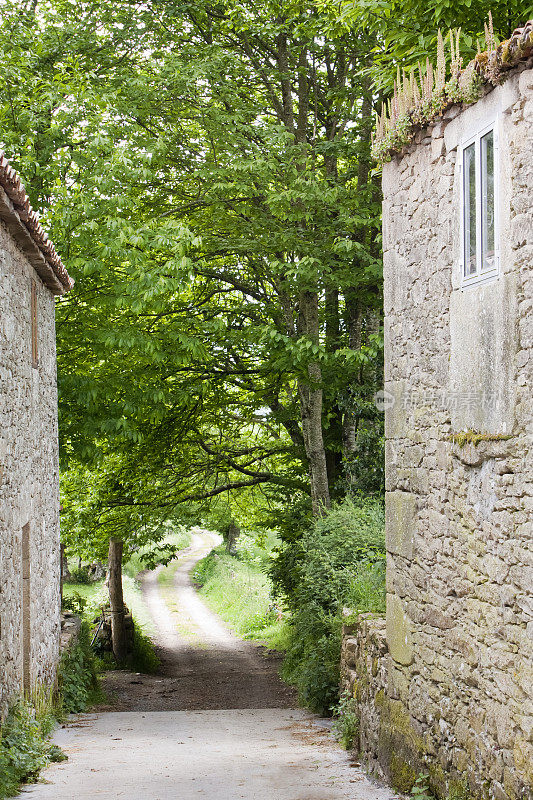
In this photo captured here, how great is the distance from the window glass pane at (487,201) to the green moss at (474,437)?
103 centimetres

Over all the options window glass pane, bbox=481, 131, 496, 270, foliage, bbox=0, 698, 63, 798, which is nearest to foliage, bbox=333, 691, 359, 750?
foliage, bbox=0, 698, 63, 798

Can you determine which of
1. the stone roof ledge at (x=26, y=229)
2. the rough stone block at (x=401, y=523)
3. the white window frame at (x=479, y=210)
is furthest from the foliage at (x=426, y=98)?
the stone roof ledge at (x=26, y=229)

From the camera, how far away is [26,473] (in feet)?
28.5

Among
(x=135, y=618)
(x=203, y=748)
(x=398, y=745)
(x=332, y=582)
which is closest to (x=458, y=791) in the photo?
(x=398, y=745)

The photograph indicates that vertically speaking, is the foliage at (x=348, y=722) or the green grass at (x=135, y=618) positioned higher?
the foliage at (x=348, y=722)

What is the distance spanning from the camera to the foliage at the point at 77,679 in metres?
11.0

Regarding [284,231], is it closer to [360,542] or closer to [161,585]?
[360,542]

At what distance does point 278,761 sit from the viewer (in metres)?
7.71

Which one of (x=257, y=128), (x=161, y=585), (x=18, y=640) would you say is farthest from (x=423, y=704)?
(x=161, y=585)

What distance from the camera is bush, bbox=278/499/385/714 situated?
10586 mm

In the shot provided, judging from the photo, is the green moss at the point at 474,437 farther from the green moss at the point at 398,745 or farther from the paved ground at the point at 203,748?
the paved ground at the point at 203,748

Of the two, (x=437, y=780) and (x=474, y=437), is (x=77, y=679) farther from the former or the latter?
(x=474, y=437)

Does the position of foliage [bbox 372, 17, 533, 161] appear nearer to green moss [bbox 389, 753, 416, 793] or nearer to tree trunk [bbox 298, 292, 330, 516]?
green moss [bbox 389, 753, 416, 793]

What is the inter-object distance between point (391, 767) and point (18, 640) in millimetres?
3761
